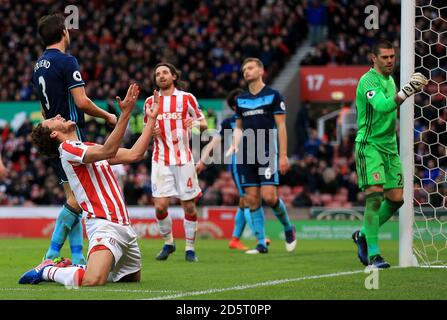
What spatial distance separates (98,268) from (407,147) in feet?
12.3

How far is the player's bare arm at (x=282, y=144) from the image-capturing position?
466 inches

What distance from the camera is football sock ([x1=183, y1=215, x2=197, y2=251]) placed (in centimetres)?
1118

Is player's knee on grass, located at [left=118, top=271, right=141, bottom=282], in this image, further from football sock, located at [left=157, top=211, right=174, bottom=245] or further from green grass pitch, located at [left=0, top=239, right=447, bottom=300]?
football sock, located at [left=157, top=211, right=174, bottom=245]

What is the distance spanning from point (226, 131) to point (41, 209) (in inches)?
276

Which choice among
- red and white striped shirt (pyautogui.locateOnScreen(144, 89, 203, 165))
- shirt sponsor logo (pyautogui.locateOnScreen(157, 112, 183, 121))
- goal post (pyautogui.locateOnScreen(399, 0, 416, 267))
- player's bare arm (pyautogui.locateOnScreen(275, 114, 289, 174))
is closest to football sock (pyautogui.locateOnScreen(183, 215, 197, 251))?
red and white striped shirt (pyautogui.locateOnScreen(144, 89, 203, 165))

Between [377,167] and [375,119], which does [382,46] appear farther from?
[377,167]

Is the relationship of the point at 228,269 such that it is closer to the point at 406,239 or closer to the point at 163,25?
the point at 406,239

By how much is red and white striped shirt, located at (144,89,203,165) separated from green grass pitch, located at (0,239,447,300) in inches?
50.3

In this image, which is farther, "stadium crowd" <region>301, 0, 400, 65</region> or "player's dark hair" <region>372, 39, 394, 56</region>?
"stadium crowd" <region>301, 0, 400, 65</region>

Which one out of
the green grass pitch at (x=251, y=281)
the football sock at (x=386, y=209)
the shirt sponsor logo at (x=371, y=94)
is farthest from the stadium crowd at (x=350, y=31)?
the shirt sponsor logo at (x=371, y=94)

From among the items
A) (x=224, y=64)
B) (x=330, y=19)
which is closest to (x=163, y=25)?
(x=224, y=64)

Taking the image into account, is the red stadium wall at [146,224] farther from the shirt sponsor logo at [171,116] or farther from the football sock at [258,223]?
the shirt sponsor logo at [171,116]

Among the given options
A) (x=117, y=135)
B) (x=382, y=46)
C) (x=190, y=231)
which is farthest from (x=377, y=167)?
(x=117, y=135)

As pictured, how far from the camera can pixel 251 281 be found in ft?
27.0
